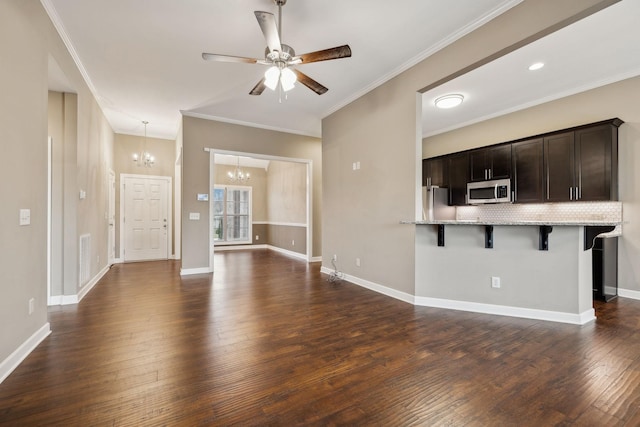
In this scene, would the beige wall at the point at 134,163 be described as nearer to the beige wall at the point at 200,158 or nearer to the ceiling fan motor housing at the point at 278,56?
the beige wall at the point at 200,158

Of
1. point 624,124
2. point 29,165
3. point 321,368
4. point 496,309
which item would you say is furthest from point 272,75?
point 624,124

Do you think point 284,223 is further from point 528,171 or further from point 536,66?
point 536,66

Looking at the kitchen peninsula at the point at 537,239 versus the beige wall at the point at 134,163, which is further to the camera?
the beige wall at the point at 134,163

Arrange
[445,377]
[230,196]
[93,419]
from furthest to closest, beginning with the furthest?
[230,196], [445,377], [93,419]

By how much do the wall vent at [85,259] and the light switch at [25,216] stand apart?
5.70 feet

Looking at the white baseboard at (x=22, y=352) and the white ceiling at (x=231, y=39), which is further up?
the white ceiling at (x=231, y=39)

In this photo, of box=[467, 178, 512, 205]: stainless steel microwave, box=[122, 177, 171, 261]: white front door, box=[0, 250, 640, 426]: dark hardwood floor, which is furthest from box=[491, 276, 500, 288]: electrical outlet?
box=[122, 177, 171, 261]: white front door

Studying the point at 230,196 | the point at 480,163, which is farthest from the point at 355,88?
the point at 230,196

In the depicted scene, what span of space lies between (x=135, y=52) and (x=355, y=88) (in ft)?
9.65

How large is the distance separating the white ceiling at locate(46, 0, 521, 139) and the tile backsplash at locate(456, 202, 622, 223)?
2825 mm

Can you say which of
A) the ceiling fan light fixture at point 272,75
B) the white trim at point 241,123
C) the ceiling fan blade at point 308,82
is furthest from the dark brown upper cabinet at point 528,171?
the ceiling fan light fixture at point 272,75

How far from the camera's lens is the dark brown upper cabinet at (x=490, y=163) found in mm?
4867

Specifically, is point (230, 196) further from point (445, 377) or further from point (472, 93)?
point (445, 377)

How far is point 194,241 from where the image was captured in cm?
543
